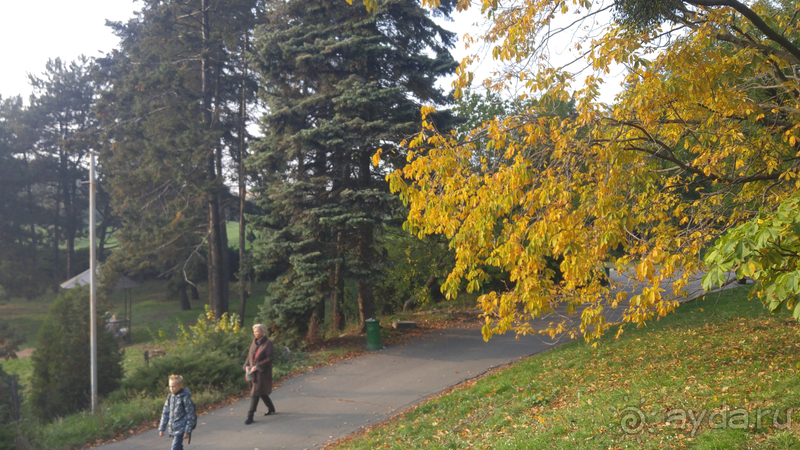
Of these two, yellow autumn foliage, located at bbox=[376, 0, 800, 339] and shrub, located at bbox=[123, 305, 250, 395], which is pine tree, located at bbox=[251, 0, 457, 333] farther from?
yellow autumn foliage, located at bbox=[376, 0, 800, 339]

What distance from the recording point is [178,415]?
679 centimetres

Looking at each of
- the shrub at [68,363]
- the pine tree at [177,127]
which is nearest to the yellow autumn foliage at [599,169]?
the shrub at [68,363]

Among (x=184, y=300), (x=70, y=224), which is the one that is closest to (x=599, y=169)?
(x=184, y=300)

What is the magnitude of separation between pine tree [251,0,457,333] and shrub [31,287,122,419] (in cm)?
400

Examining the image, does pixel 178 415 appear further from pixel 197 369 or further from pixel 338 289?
pixel 338 289

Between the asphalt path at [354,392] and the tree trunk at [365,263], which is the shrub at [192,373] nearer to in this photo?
the asphalt path at [354,392]

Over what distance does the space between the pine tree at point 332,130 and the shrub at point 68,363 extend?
4.00 meters

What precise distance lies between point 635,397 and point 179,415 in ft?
19.2

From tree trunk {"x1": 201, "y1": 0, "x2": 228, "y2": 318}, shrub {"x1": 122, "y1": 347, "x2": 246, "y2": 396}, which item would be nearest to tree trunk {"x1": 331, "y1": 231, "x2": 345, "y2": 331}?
shrub {"x1": 122, "y1": 347, "x2": 246, "y2": 396}

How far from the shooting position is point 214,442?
7.86 metres

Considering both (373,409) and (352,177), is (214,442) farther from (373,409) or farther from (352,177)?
(352,177)

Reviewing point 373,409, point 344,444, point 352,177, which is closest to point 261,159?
point 352,177

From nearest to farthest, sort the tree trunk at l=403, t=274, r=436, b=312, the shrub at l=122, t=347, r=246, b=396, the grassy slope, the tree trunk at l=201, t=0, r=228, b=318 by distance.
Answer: the grassy slope < the shrub at l=122, t=347, r=246, b=396 < the tree trunk at l=403, t=274, r=436, b=312 < the tree trunk at l=201, t=0, r=228, b=318

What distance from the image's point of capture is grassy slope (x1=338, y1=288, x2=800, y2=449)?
5.20 meters
